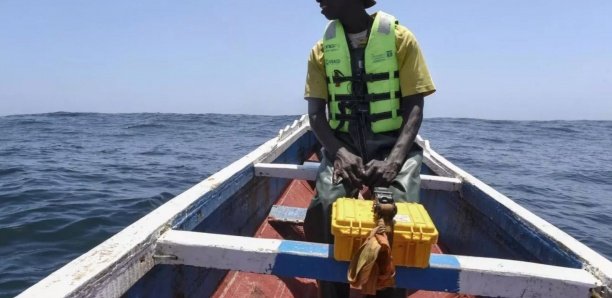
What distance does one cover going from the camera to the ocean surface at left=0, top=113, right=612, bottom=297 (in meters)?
5.70

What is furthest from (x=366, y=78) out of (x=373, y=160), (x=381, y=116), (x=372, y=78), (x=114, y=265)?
(x=114, y=265)

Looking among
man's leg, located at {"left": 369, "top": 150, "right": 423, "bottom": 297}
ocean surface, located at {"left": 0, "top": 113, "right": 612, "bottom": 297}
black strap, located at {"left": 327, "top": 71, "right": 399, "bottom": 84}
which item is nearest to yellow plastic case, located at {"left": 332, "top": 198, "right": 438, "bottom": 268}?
man's leg, located at {"left": 369, "top": 150, "right": 423, "bottom": 297}

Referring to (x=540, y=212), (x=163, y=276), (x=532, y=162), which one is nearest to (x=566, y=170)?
(x=532, y=162)

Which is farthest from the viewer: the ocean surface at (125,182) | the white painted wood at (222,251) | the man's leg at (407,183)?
the ocean surface at (125,182)

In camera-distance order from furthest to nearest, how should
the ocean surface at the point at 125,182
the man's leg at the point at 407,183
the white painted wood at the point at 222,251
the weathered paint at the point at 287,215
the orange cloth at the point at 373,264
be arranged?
1. the ocean surface at the point at 125,182
2. the weathered paint at the point at 287,215
3. the man's leg at the point at 407,183
4. the white painted wood at the point at 222,251
5. the orange cloth at the point at 373,264

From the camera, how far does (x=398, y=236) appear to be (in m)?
1.85

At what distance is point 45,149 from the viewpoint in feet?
47.0

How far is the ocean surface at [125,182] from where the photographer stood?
18.7ft

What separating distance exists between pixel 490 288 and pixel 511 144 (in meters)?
23.3

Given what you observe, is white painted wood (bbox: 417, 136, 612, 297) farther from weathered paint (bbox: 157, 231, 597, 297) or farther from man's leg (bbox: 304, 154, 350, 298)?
man's leg (bbox: 304, 154, 350, 298)

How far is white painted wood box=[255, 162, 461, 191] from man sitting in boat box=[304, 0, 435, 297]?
680 mm

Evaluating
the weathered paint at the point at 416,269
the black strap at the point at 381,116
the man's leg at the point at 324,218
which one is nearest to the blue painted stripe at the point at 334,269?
the weathered paint at the point at 416,269

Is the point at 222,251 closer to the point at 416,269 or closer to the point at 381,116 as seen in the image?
the point at 416,269

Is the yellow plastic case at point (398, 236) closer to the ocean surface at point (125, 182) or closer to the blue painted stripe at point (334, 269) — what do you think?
the blue painted stripe at point (334, 269)
